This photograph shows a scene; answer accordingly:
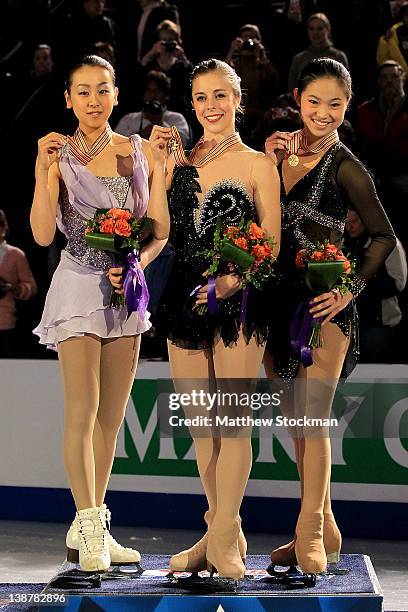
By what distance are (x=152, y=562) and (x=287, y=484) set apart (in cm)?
209

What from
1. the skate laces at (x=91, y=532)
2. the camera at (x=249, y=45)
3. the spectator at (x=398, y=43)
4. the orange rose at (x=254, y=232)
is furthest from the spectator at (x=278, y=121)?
the skate laces at (x=91, y=532)

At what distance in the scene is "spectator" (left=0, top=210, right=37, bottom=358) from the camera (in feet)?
27.3

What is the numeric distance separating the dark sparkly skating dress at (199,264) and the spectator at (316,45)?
187 inches

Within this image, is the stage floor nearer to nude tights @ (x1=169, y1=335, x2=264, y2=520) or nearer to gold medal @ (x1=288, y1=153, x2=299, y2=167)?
nude tights @ (x1=169, y1=335, x2=264, y2=520)

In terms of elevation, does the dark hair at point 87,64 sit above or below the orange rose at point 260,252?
above

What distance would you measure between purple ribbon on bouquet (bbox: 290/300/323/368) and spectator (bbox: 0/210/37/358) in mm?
3866

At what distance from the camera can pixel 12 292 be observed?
834cm

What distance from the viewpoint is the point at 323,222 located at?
4824 millimetres

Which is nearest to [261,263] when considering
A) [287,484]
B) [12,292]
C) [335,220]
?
[335,220]

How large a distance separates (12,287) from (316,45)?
2.90 metres

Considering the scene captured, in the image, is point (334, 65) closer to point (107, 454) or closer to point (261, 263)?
point (261, 263)

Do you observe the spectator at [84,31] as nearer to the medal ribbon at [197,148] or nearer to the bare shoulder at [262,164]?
the medal ribbon at [197,148]

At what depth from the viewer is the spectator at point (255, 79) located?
30.0ft

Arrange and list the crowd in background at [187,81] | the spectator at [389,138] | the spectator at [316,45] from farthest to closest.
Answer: the spectator at [316,45], the spectator at [389,138], the crowd in background at [187,81]
